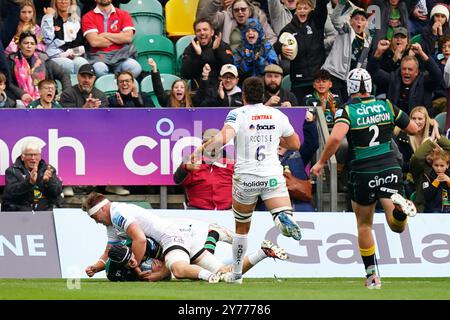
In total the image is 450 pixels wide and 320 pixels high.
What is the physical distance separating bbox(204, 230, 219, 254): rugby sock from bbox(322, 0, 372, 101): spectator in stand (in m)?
5.71

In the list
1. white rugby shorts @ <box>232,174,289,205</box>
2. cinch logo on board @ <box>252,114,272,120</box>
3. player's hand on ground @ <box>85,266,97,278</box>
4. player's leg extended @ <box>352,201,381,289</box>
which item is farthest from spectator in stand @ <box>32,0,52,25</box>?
player's leg extended @ <box>352,201,381,289</box>

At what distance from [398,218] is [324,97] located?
6641mm

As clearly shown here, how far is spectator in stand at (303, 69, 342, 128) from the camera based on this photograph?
74.6 ft

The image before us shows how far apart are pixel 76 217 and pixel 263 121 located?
495cm

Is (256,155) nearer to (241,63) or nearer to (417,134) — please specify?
(417,134)

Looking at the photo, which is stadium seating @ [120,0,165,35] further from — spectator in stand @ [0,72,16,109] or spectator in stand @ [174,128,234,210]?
spectator in stand @ [174,128,234,210]

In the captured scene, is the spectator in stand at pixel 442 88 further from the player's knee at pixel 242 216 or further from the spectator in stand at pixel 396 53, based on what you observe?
the player's knee at pixel 242 216

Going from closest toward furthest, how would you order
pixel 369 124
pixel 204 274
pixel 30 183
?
pixel 369 124 → pixel 204 274 → pixel 30 183

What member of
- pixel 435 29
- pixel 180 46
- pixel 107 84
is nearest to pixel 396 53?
pixel 435 29

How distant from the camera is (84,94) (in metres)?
22.3

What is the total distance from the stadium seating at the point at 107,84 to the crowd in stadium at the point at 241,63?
0.04 m

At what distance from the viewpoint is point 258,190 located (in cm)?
1689
